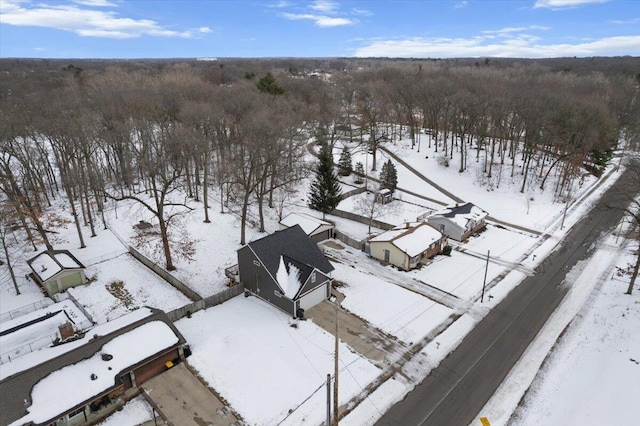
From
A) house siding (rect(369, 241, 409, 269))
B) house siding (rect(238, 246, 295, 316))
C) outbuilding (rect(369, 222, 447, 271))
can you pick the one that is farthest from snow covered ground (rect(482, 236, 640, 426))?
house siding (rect(238, 246, 295, 316))

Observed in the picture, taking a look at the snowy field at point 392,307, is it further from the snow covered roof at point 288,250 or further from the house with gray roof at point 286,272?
the snow covered roof at point 288,250

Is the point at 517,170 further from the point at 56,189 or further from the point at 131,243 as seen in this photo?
the point at 56,189

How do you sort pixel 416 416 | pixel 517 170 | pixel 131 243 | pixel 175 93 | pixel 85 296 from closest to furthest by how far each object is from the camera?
pixel 416 416 < pixel 85 296 < pixel 131 243 < pixel 175 93 < pixel 517 170

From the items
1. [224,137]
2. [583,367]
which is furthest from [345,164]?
[583,367]

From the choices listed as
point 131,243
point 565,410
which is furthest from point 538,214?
point 131,243

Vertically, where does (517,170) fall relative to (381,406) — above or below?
above

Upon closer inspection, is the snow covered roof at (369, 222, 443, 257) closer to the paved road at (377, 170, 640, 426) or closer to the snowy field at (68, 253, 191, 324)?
the paved road at (377, 170, 640, 426)

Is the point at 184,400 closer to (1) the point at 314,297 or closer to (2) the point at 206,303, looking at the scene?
(2) the point at 206,303
